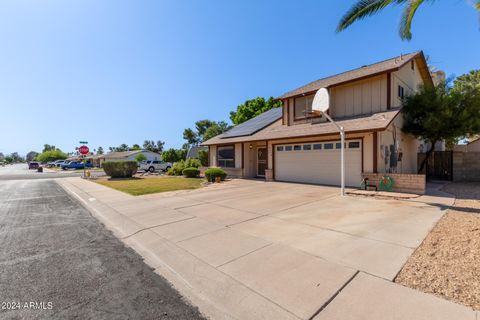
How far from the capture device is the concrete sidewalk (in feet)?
8.54

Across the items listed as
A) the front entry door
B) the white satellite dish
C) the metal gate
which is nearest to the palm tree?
the white satellite dish

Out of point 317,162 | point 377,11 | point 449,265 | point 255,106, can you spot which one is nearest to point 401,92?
point 317,162

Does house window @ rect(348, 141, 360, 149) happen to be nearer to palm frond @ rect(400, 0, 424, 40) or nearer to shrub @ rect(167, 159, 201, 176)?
palm frond @ rect(400, 0, 424, 40)

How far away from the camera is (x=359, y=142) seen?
11.4 metres

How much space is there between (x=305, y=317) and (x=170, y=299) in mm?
1707

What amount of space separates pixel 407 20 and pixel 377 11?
1.28m

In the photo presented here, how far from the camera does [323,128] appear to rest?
1252 cm

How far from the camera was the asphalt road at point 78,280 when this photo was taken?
8.99 feet

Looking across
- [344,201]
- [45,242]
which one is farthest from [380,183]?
[45,242]

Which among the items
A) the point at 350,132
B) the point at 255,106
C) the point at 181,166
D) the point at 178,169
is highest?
the point at 255,106

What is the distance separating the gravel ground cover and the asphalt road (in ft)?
10.0

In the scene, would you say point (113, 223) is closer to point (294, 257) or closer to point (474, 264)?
point (294, 257)

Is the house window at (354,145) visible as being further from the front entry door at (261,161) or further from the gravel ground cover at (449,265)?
the front entry door at (261,161)

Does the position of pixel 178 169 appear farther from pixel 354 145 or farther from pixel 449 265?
pixel 449 265
